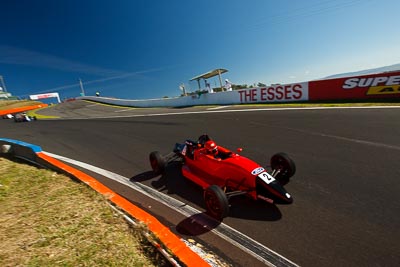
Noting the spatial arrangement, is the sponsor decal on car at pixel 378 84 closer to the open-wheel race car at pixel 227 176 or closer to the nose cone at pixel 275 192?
the open-wheel race car at pixel 227 176

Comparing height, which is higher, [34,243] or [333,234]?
[34,243]

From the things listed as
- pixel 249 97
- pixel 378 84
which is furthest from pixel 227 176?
pixel 249 97

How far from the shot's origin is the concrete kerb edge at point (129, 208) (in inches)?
99.6

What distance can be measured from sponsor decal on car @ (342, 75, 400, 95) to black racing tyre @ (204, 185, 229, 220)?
12.4m

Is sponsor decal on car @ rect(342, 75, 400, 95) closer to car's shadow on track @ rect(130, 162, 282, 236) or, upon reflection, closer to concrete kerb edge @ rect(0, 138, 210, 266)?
car's shadow on track @ rect(130, 162, 282, 236)

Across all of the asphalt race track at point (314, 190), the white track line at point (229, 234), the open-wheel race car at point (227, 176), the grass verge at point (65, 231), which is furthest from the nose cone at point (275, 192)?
the grass verge at point (65, 231)

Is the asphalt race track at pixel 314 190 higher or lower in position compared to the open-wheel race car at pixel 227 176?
lower

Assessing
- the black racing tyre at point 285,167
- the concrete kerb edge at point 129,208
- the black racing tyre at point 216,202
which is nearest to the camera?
the concrete kerb edge at point 129,208

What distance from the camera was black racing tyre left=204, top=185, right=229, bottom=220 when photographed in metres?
3.29

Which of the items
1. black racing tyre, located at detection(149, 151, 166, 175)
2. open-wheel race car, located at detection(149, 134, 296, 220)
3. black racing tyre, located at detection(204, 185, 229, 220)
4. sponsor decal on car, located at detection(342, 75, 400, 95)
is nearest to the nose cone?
open-wheel race car, located at detection(149, 134, 296, 220)

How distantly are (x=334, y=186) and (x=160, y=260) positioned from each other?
331 centimetres

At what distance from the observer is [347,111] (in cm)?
998

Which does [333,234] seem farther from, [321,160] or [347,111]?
[347,111]

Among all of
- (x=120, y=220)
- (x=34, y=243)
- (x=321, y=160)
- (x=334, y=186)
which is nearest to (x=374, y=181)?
(x=334, y=186)
